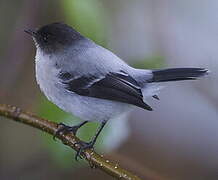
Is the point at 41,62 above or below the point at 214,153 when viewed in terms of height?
above

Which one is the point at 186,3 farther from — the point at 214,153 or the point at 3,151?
the point at 3,151

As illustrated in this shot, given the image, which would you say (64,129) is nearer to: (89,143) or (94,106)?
(89,143)

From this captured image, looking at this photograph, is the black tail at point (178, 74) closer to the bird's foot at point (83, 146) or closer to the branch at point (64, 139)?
the bird's foot at point (83, 146)

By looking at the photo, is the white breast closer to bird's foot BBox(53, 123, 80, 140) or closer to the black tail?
bird's foot BBox(53, 123, 80, 140)

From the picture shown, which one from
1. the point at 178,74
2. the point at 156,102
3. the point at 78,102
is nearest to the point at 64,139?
the point at 78,102

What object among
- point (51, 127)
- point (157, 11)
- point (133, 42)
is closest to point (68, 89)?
point (51, 127)
